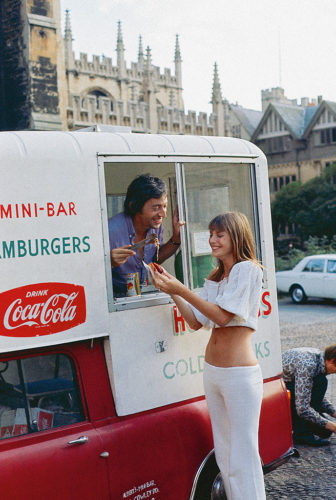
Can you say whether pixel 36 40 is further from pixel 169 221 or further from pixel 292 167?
pixel 292 167

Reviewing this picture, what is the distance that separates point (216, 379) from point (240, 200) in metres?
1.50

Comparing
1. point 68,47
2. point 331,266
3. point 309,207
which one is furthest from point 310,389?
point 68,47

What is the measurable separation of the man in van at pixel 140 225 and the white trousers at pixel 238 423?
839 mm

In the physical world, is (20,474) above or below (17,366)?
below

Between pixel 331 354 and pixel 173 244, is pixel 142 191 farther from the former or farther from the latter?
pixel 331 354

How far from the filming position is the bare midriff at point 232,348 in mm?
3674

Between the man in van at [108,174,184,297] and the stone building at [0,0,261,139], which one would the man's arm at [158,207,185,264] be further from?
the stone building at [0,0,261,139]

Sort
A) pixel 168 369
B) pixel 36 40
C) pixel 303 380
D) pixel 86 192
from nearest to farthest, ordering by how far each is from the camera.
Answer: pixel 86 192
pixel 168 369
pixel 303 380
pixel 36 40

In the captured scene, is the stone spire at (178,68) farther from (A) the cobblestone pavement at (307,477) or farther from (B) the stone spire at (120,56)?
(A) the cobblestone pavement at (307,477)

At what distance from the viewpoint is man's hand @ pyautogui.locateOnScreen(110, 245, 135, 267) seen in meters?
3.75

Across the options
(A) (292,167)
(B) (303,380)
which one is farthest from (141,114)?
(B) (303,380)

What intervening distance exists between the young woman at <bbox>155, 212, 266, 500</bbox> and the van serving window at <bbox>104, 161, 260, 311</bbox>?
17.0 inches

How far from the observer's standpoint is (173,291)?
365 centimetres

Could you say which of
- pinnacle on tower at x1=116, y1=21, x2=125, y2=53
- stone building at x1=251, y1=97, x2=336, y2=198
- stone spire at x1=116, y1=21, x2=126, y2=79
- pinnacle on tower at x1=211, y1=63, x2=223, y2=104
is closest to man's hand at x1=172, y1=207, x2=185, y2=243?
pinnacle on tower at x1=211, y1=63, x2=223, y2=104
